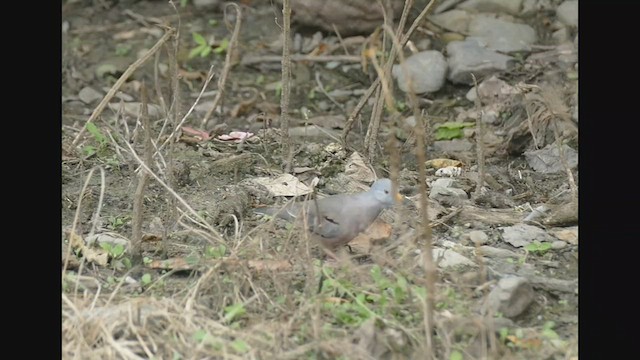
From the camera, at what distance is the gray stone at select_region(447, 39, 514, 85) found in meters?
7.19

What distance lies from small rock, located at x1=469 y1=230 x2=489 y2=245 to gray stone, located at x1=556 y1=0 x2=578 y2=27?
2923 mm

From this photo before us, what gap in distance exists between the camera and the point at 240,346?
4043mm

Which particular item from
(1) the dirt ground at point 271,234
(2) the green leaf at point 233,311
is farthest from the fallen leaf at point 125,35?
(2) the green leaf at point 233,311

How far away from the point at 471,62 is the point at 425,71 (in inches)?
12.9

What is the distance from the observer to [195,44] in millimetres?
7969

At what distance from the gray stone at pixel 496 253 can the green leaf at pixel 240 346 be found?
4.85ft

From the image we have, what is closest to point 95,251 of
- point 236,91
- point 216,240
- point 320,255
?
point 216,240

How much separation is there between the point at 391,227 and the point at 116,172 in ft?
5.51

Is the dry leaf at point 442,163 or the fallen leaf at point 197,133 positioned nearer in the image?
the dry leaf at point 442,163

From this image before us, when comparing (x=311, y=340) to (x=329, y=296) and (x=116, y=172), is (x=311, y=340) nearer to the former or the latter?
(x=329, y=296)

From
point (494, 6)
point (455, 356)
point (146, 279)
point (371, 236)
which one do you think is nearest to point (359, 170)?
point (371, 236)

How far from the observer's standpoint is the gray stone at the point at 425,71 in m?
7.16

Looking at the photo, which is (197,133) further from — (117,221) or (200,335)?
(200,335)

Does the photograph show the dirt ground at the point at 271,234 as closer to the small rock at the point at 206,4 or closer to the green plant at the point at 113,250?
the green plant at the point at 113,250
